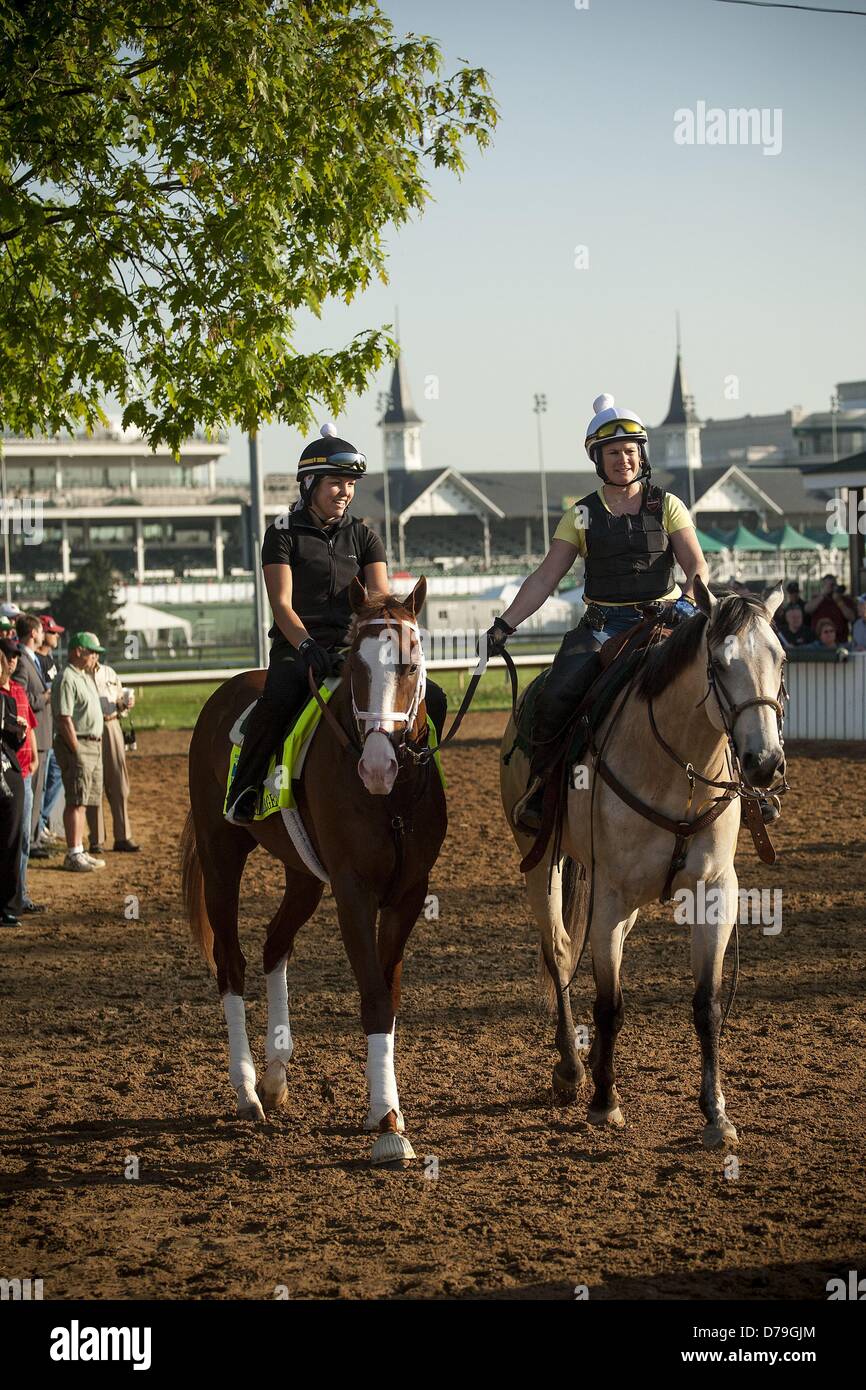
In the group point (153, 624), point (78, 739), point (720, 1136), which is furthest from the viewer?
point (153, 624)

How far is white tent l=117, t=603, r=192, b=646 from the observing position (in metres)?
54.2

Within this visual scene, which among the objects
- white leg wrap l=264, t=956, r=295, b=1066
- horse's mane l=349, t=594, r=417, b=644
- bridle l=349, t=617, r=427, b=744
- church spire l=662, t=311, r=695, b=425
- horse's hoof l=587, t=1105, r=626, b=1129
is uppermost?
church spire l=662, t=311, r=695, b=425

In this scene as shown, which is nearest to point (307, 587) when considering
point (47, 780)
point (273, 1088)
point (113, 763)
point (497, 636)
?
point (497, 636)

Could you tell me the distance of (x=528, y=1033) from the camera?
7891 millimetres

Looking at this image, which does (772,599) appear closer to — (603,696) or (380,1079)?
(603,696)

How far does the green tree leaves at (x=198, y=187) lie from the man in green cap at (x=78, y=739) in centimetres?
252

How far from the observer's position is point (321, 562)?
263 inches

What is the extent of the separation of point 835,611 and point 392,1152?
17558mm

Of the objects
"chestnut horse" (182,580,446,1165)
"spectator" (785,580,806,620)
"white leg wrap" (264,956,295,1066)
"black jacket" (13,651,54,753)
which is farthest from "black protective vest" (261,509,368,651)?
"spectator" (785,580,806,620)

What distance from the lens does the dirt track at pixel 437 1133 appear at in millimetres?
4859

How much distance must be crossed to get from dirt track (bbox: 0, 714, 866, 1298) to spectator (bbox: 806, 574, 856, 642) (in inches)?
451

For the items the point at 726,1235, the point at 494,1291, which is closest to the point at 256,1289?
the point at 494,1291

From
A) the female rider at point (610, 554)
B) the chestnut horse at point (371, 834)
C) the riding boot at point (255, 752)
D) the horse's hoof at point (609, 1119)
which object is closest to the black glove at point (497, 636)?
the female rider at point (610, 554)

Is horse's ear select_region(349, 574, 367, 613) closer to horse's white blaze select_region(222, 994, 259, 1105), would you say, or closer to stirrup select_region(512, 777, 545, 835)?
stirrup select_region(512, 777, 545, 835)
